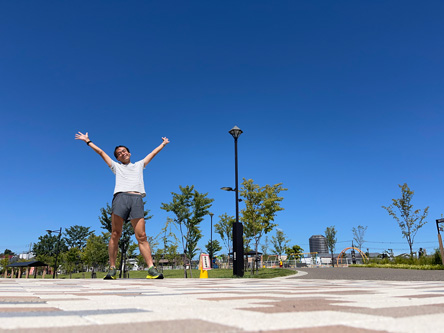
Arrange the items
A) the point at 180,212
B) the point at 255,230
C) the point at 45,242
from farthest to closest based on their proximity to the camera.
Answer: the point at 45,242
the point at 180,212
the point at 255,230

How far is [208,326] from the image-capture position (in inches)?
47.1

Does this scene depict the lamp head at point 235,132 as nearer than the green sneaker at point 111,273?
No

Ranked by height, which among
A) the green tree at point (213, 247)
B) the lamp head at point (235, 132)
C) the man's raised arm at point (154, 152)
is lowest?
the green tree at point (213, 247)

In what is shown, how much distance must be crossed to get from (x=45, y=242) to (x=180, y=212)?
67.9 meters

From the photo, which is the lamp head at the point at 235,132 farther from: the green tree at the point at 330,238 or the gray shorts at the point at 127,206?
the green tree at the point at 330,238

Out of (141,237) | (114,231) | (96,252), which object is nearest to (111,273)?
(114,231)

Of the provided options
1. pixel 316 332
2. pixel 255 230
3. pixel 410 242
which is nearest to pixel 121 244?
pixel 255 230

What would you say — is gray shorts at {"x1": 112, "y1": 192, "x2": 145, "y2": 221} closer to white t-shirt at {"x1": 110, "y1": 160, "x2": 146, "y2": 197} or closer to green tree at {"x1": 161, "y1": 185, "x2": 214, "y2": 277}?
white t-shirt at {"x1": 110, "y1": 160, "x2": 146, "y2": 197}

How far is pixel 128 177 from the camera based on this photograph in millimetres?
5879

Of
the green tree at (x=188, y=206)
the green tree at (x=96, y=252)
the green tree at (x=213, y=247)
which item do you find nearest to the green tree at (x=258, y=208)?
the green tree at (x=188, y=206)

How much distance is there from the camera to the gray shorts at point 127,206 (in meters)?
5.67

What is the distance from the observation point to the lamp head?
1230 cm

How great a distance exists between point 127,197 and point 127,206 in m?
0.17

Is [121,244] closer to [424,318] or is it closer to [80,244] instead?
[424,318]
